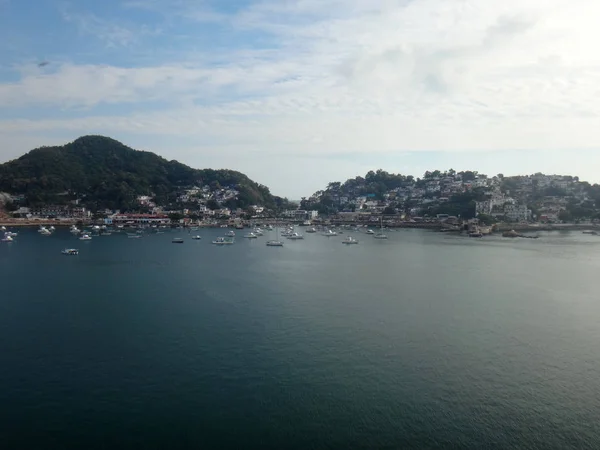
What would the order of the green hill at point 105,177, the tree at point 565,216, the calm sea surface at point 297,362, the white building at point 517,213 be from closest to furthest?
the calm sea surface at point 297,362 < the tree at point 565,216 < the white building at point 517,213 < the green hill at point 105,177

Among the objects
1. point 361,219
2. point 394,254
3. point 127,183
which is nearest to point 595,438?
point 394,254

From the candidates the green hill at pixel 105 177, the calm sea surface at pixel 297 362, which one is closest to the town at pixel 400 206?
the green hill at pixel 105 177

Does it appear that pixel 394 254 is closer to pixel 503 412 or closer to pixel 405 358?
pixel 405 358

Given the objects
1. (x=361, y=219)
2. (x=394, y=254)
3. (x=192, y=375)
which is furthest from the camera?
(x=361, y=219)

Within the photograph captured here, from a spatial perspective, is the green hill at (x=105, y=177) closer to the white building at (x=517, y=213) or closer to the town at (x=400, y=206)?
the town at (x=400, y=206)

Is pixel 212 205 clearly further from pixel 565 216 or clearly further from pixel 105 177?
pixel 565 216

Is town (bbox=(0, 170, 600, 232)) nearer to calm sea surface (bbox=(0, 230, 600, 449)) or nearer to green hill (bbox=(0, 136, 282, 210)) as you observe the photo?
green hill (bbox=(0, 136, 282, 210))

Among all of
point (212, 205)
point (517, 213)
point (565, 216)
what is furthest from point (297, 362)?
point (212, 205)
